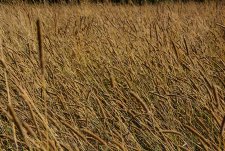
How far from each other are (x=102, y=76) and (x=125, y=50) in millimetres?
473

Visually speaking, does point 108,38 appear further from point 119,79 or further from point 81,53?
point 119,79

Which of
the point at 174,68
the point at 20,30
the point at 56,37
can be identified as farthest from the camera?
the point at 20,30

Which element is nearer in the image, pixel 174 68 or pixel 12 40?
pixel 174 68

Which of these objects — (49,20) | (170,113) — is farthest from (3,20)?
(170,113)

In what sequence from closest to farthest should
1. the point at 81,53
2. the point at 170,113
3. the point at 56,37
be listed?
the point at 170,113, the point at 81,53, the point at 56,37

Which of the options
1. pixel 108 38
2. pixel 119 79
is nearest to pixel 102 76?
pixel 119 79

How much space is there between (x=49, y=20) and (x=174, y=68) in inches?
96.4

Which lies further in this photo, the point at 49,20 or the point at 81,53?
the point at 49,20

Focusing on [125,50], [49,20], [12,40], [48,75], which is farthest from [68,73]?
[49,20]

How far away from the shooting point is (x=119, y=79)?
100.0 inches

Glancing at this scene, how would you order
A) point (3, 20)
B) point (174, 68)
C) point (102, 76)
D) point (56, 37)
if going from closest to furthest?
point (174, 68) → point (102, 76) → point (56, 37) → point (3, 20)

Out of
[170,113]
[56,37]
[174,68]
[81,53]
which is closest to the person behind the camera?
[170,113]

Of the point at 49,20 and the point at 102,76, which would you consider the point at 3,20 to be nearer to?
the point at 49,20

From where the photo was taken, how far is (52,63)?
8.25 feet
